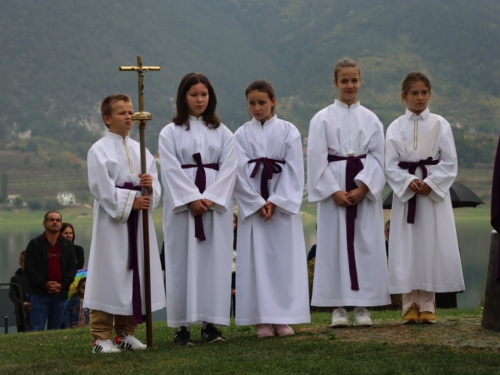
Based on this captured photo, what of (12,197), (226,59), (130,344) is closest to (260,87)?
(130,344)

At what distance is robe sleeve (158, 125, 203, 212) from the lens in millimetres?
8320

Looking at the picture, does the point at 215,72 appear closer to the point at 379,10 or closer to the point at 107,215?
the point at 379,10

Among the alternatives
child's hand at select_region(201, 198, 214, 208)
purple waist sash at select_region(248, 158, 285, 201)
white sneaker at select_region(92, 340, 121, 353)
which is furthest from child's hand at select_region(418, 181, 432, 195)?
white sneaker at select_region(92, 340, 121, 353)

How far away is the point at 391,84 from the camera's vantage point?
126 meters

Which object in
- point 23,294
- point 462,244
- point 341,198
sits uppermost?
point 341,198

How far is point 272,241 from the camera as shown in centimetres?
869

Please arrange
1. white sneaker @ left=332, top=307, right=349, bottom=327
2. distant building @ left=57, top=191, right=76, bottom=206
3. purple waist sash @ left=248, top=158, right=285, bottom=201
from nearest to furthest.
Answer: purple waist sash @ left=248, top=158, right=285, bottom=201 → white sneaker @ left=332, top=307, right=349, bottom=327 → distant building @ left=57, top=191, right=76, bottom=206

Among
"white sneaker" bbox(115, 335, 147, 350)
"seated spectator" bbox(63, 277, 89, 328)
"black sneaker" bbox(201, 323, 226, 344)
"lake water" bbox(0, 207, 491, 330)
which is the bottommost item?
"lake water" bbox(0, 207, 491, 330)

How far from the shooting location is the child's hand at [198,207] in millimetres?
8305

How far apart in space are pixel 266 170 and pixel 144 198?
1206 millimetres

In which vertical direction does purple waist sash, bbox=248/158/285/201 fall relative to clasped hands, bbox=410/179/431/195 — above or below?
above

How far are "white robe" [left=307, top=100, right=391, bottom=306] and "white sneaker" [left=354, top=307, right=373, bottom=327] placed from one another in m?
0.10

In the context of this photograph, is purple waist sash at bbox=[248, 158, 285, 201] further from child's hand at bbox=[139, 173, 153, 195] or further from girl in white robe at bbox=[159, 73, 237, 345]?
child's hand at bbox=[139, 173, 153, 195]

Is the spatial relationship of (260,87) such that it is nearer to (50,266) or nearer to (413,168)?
(413,168)
